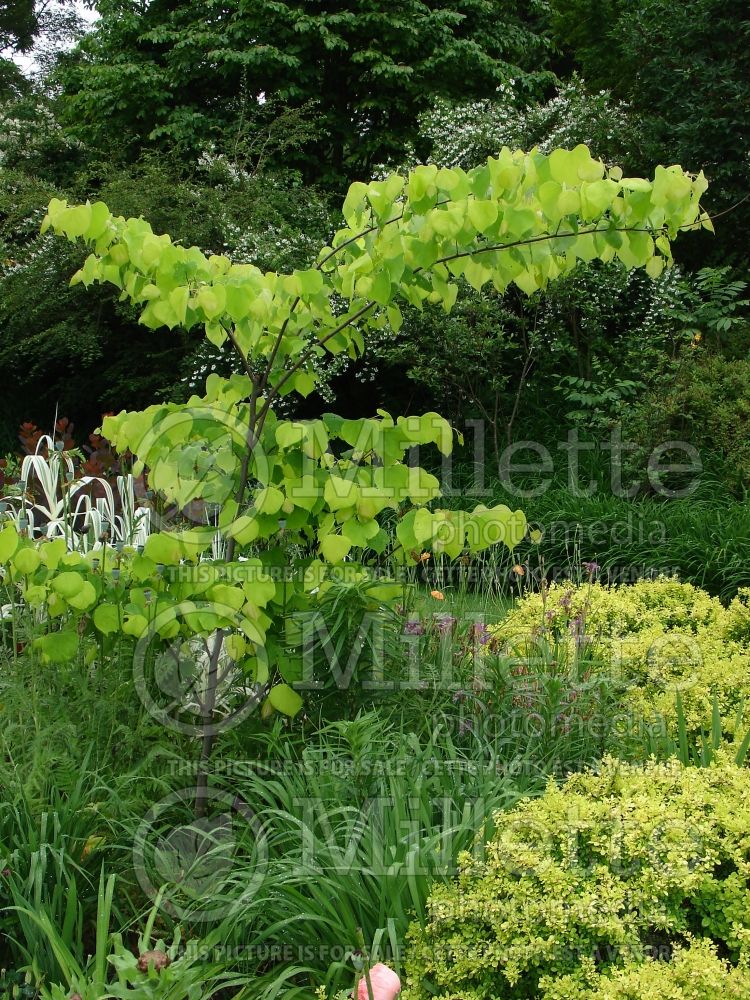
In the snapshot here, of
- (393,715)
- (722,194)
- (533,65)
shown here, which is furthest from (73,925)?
(533,65)

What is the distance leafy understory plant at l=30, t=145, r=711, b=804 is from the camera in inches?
91.4

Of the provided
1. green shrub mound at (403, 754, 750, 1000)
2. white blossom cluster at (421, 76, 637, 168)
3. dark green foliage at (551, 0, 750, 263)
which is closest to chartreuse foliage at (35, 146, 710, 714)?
green shrub mound at (403, 754, 750, 1000)

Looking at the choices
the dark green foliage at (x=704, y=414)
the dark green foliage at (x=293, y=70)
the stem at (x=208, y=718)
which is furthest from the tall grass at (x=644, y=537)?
the dark green foliage at (x=293, y=70)

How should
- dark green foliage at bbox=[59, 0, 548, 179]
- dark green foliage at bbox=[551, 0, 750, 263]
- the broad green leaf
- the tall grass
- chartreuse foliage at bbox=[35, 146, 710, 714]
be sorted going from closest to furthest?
chartreuse foliage at bbox=[35, 146, 710, 714] → the broad green leaf → the tall grass → dark green foliage at bbox=[551, 0, 750, 263] → dark green foliage at bbox=[59, 0, 548, 179]

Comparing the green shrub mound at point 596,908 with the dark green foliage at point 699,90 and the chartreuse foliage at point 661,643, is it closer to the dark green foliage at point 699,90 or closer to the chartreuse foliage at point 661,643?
the chartreuse foliage at point 661,643

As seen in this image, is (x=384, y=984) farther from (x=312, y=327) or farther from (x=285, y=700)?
(x=312, y=327)

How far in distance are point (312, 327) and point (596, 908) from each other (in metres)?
1.84

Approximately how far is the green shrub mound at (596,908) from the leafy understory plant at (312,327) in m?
0.82

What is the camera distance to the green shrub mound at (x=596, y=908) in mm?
1768

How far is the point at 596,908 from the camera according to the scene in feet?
6.06

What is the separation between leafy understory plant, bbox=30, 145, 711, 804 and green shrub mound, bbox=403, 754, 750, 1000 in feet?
2.70

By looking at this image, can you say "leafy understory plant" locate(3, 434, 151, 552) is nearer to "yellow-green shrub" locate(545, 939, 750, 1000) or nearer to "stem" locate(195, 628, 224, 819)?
"stem" locate(195, 628, 224, 819)

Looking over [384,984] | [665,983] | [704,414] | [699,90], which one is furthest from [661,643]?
[699,90]

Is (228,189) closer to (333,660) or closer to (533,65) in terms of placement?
(533,65)
